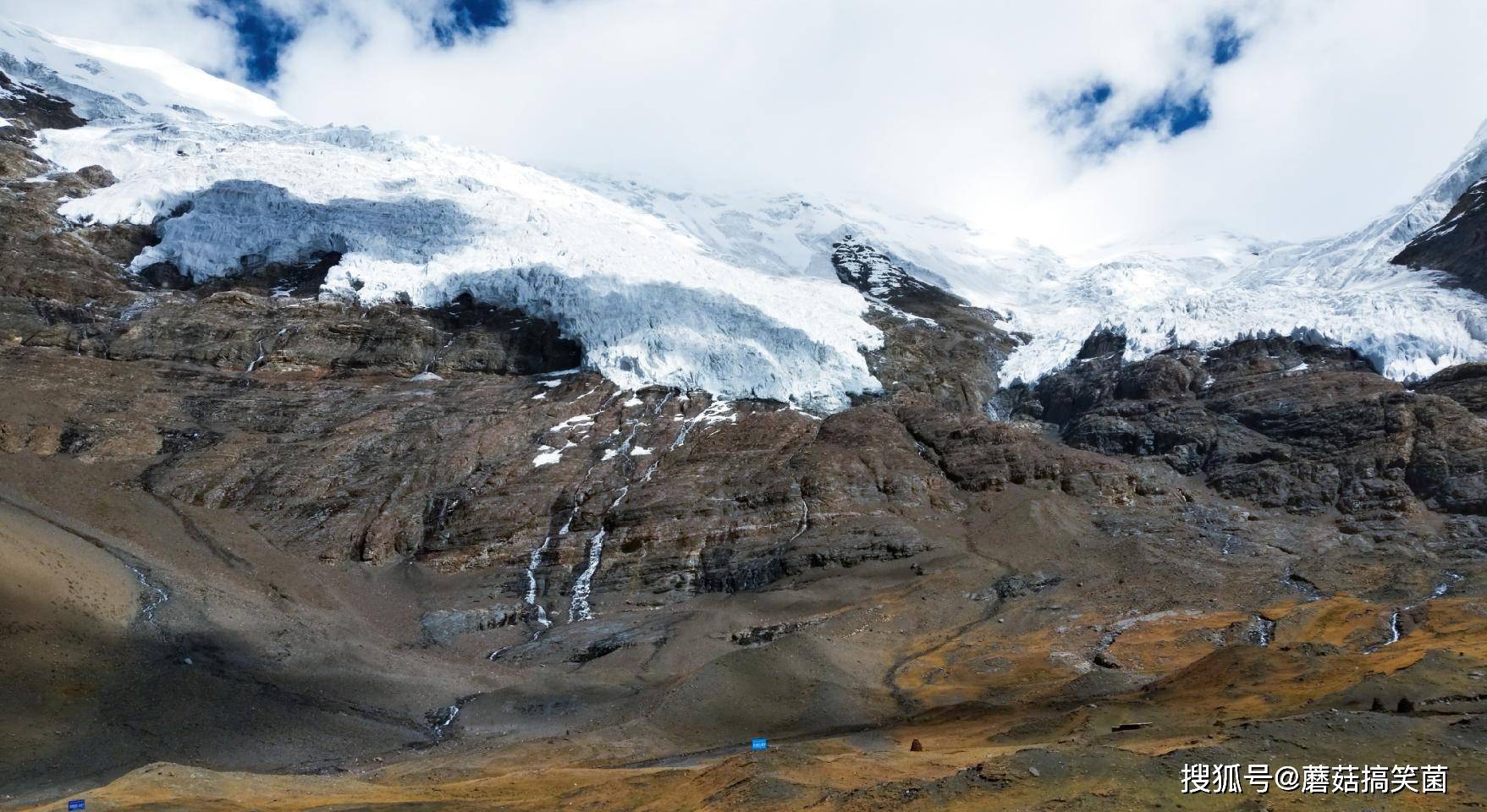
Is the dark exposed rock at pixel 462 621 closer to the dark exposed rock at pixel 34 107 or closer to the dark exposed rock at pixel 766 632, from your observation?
the dark exposed rock at pixel 766 632

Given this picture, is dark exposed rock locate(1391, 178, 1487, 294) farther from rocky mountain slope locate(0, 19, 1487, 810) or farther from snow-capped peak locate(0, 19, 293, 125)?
snow-capped peak locate(0, 19, 293, 125)

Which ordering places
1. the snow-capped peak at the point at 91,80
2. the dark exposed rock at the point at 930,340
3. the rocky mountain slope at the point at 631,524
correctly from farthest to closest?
the snow-capped peak at the point at 91,80
the dark exposed rock at the point at 930,340
the rocky mountain slope at the point at 631,524

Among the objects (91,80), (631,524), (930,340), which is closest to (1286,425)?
(930,340)

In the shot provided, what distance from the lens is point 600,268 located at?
459ft

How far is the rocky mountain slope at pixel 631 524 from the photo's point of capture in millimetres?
42094

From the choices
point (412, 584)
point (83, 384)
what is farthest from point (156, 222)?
point (412, 584)

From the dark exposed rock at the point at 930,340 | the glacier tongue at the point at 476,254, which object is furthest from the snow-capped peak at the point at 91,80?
the dark exposed rock at the point at 930,340

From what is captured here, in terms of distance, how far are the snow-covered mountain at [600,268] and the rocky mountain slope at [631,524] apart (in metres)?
0.89

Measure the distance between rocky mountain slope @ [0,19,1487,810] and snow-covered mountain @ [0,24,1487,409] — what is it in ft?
2.93

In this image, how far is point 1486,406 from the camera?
10219cm

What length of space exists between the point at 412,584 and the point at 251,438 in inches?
1101

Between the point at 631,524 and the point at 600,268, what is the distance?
5329 cm

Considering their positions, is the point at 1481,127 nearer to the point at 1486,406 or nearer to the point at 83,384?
the point at 1486,406

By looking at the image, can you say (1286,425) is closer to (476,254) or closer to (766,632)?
(766,632)
